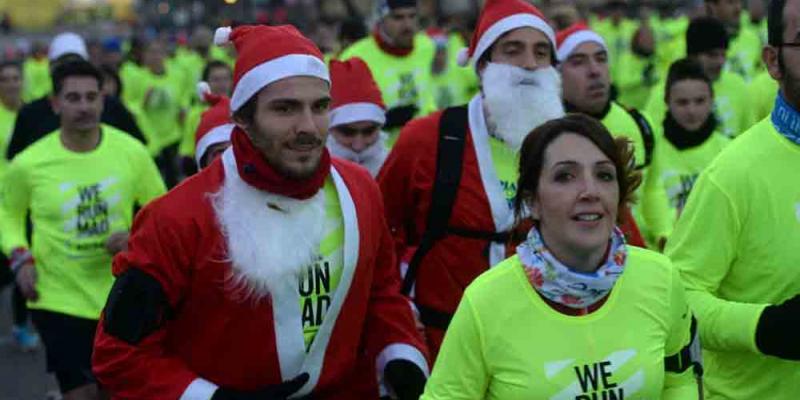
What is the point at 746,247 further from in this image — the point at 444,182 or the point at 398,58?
the point at 398,58

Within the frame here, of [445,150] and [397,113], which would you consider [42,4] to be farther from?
[445,150]

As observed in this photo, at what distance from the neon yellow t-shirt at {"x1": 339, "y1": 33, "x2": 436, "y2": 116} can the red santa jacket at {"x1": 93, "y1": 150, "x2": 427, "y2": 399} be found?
671cm

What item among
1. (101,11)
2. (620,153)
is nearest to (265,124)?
(620,153)

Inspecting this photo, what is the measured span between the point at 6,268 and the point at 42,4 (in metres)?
58.1

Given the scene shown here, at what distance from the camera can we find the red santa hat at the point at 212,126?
707cm

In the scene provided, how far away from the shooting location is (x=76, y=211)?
8125 millimetres

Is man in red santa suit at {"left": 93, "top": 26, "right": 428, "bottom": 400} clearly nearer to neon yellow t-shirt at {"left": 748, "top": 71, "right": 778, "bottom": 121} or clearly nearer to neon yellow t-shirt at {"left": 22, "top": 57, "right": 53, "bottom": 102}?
neon yellow t-shirt at {"left": 748, "top": 71, "right": 778, "bottom": 121}

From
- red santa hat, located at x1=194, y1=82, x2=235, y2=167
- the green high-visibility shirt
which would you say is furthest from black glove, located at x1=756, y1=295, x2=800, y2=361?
the green high-visibility shirt

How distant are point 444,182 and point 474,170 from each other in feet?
0.44

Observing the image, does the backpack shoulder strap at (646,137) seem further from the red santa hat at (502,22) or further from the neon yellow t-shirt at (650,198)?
the red santa hat at (502,22)

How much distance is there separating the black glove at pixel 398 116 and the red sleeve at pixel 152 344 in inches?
242

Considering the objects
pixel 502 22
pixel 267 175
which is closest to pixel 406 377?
pixel 267 175

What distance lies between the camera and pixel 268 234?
4.71 meters

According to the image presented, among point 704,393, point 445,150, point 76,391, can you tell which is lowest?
point 76,391
